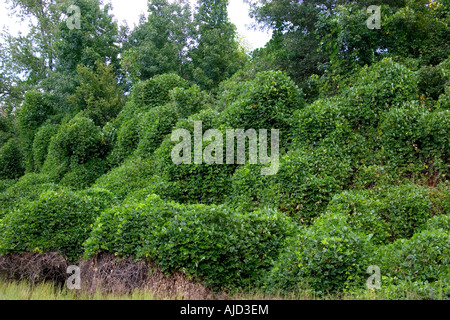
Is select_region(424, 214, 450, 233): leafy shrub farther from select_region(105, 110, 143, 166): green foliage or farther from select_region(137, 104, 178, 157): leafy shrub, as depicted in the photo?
select_region(105, 110, 143, 166): green foliage

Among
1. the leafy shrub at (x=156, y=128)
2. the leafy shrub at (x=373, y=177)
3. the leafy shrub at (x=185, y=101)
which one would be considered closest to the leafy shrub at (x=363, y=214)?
the leafy shrub at (x=373, y=177)

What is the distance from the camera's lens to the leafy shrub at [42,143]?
17.8m

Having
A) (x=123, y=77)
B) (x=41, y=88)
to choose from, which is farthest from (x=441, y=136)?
(x=41, y=88)

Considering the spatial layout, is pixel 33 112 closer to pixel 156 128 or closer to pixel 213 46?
pixel 213 46

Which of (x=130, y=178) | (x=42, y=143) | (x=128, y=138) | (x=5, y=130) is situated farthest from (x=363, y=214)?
(x=5, y=130)

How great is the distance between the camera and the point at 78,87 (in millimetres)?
17375

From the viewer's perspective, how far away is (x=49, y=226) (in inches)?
315

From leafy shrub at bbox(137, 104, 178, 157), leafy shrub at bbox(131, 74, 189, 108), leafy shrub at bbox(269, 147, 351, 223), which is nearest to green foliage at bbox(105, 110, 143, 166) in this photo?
leafy shrub at bbox(131, 74, 189, 108)

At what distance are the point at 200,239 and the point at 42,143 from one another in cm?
1437

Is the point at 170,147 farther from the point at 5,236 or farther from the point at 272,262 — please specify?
the point at 272,262

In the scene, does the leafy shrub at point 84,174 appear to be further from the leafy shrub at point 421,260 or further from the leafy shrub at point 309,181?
the leafy shrub at point 421,260

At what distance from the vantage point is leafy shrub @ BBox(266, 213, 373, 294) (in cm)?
536

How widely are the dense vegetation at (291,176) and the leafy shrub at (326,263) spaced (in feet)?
0.07
